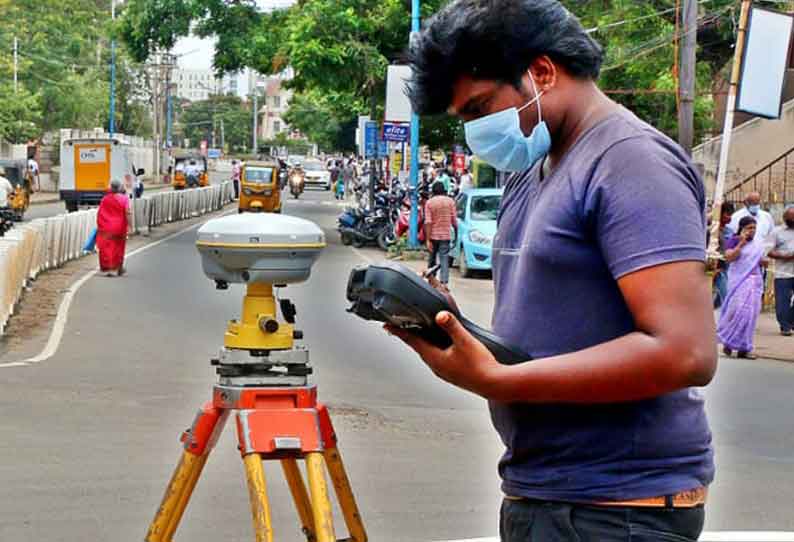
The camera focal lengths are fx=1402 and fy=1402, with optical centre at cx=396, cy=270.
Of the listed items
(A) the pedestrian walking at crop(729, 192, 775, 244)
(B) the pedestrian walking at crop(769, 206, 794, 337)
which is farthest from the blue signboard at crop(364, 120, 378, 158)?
(B) the pedestrian walking at crop(769, 206, 794, 337)

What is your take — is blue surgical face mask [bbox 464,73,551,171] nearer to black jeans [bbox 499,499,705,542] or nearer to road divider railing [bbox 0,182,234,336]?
black jeans [bbox 499,499,705,542]

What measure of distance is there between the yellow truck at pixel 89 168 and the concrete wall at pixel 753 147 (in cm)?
2139

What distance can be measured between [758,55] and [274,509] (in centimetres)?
1120

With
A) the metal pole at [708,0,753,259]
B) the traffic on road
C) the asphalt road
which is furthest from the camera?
the metal pole at [708,0,753,259]

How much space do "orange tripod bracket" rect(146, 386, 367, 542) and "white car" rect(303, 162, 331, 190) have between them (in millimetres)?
77102

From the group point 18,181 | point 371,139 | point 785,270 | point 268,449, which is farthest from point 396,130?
point 268,449

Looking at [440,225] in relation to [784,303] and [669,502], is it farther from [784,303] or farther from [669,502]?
[669,502]

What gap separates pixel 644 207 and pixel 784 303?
15802mm

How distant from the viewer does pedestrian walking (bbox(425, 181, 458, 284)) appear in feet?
74.7

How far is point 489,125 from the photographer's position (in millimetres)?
2682

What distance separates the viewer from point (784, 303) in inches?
691

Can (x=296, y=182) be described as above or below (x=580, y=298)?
below

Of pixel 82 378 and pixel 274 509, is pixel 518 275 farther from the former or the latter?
pixel 82 378

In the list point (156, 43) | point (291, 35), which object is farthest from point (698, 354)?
point (156, 43)
